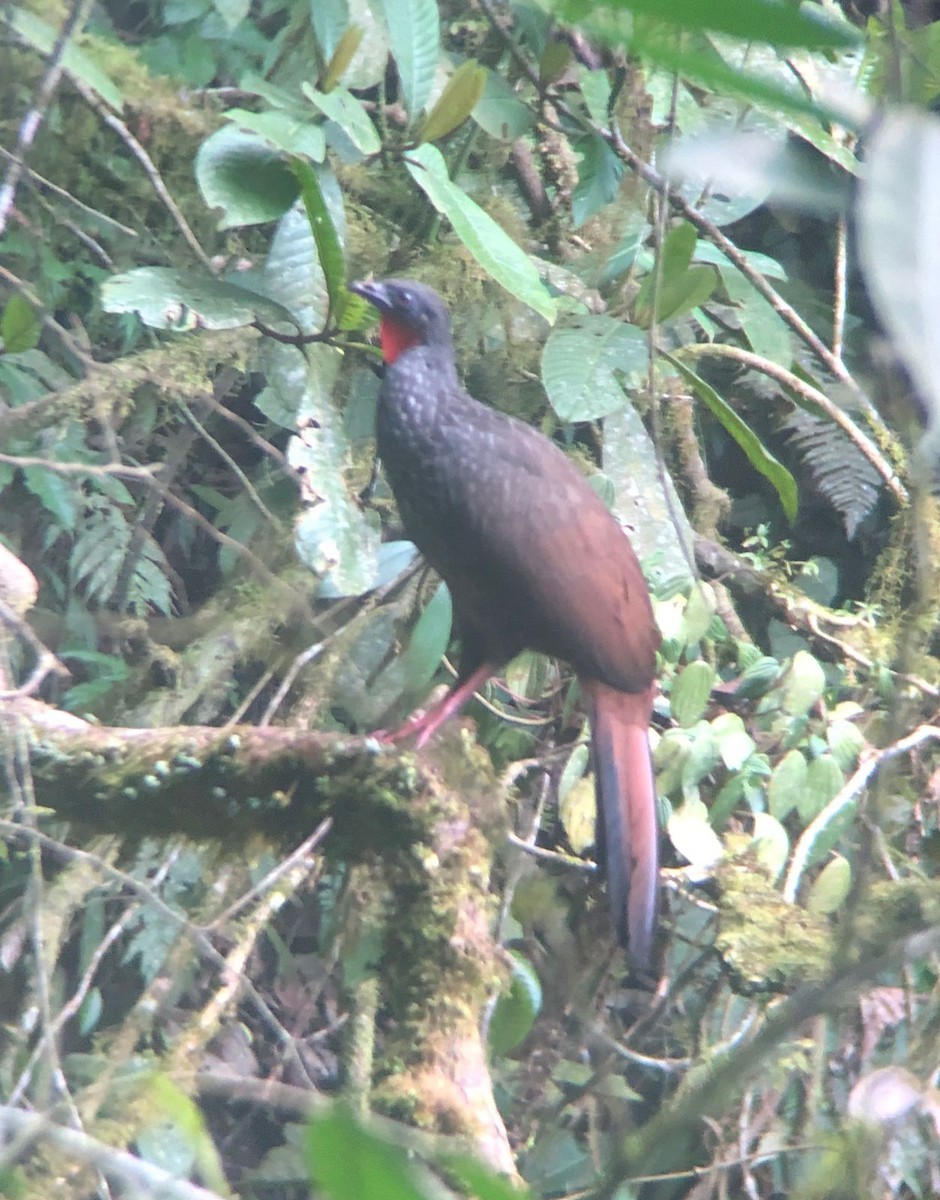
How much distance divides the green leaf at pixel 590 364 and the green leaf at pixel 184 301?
487mm

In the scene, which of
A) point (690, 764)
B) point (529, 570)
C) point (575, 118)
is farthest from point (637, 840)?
point (575, 118)

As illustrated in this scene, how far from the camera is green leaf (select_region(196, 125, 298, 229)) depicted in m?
2.16

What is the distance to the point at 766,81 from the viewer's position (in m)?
0.30

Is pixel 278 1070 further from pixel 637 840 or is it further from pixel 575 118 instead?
pixel 575 118

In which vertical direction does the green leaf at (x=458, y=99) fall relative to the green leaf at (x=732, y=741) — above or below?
above

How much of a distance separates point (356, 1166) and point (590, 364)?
7.10 ft

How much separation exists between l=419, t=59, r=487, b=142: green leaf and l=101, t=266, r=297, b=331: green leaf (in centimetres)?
44

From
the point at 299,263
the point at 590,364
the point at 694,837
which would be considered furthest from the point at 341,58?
the point at 694,837

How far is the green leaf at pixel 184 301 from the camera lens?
2.15m

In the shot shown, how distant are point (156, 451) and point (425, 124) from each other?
1317mm

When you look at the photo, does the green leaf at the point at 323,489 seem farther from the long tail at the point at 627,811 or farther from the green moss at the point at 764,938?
the green moss at the point at 764,938

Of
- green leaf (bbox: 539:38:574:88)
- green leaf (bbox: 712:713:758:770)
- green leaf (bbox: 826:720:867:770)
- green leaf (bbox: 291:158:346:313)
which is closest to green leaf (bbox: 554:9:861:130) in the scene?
green leaf (bbox: 291:158:346:313)

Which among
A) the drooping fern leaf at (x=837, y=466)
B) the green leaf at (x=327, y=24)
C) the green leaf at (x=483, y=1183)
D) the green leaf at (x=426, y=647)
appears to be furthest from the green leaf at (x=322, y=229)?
the green leaf at (x=483, y=1183)

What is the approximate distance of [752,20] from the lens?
0.26 meters
